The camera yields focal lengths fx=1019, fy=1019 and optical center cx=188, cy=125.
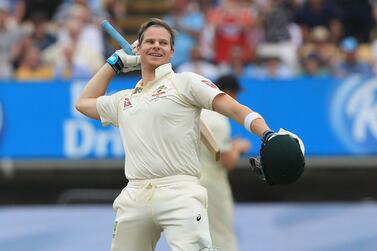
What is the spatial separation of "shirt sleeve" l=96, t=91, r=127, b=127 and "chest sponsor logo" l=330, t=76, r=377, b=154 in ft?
26.6

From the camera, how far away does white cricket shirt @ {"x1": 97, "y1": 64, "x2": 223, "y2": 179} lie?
620 centimetres

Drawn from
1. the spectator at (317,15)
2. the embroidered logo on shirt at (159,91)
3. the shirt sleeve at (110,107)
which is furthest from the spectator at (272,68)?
the embroidered logo on shirt at (159,91)

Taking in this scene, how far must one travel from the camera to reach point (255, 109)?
46.8 ft

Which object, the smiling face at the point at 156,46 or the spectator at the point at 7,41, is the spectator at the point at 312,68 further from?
the smiling face at the point at 156,46

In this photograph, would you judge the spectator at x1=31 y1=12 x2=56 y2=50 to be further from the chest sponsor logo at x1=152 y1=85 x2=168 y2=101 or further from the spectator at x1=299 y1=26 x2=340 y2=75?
the chest sponsor logo at x1=152 y1=85 x2=168 y2=101

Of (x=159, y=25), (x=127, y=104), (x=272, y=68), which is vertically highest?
(x=272, y=68)

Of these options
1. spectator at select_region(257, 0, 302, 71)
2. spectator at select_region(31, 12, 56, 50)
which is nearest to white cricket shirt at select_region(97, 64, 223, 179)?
spectator at select_region(257, 0, 302, 71)

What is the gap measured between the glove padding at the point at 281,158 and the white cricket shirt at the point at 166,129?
0.69 m

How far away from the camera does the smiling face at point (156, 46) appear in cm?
638

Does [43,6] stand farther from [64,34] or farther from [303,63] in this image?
[303,63]

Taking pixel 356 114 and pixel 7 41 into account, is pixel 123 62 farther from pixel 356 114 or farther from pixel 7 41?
pixel 7 41

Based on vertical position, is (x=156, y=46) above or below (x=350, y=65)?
below

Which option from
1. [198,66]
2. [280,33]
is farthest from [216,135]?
[280,33]

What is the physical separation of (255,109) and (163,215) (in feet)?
26.9
